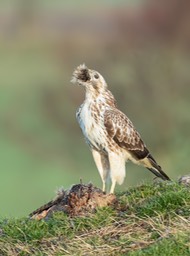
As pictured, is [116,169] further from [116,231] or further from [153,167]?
[116,231]

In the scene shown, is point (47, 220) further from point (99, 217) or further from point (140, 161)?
point (140, 161)

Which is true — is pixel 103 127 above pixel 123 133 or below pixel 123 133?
below

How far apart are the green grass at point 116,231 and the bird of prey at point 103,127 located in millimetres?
1348

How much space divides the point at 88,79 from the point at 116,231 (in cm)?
262

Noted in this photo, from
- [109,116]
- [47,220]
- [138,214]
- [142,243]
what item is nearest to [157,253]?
[142,243]

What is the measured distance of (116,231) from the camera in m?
7.92

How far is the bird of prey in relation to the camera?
32.6 feet

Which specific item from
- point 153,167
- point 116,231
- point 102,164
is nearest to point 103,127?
point 102,164

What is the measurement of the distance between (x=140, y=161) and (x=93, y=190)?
6.67 feet

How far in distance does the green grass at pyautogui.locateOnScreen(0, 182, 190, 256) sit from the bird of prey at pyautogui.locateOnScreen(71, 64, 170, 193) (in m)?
1.35

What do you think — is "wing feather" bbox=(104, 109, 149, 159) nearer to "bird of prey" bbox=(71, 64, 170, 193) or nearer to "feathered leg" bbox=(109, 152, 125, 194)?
"bird of prey" bbox=(71, 64, 170, 193)

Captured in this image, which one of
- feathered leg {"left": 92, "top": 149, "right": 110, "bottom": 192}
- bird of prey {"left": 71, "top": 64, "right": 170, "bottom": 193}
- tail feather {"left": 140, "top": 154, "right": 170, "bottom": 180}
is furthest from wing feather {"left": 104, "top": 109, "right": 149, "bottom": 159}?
feathered leg {"left": 92, "top": 149, "right": 110, "bottom": 192}

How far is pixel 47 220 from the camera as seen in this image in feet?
28.0

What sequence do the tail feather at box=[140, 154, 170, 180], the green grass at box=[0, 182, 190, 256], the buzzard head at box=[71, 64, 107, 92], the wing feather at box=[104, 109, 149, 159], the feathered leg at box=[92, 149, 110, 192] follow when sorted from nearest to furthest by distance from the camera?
the green grass at box=[0, 182, 190, 256] < the buzzard head at box=[71, 64, 107, 92] < the wing feather at box=[104, 109, 149, 159] < the feathered leg at box=[92, 149, 110, 192] < the tail feather at box=[140, 154, 170, 180]
